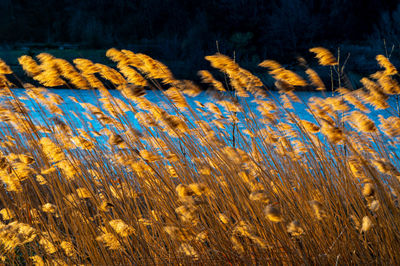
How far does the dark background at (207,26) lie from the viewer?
56.6ft

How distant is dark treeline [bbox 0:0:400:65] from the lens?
17.4 metres

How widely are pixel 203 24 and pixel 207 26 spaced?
377 mm

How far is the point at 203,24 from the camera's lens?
1872 centimetres

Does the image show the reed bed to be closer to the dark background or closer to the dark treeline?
the dark treeline

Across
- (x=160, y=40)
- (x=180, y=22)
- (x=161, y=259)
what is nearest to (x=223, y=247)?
(x=161, y=259)

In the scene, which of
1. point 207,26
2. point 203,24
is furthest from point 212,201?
point 207,26

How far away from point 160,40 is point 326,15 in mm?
7592

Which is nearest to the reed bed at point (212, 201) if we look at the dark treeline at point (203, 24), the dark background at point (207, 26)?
the dark treeline at point (203, 24)

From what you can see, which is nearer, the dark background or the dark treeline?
the dark background

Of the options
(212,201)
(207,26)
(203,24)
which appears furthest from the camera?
(207,26)

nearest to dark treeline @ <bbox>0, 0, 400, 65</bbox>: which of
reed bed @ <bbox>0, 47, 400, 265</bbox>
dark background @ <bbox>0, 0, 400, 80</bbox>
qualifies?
dark background @ <bbox>0, 0, 400, 80</bbox>

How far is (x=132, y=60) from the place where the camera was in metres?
1.93

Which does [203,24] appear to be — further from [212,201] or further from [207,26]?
[212,201]

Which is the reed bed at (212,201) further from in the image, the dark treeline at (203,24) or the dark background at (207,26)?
the dark background at (207,26)
